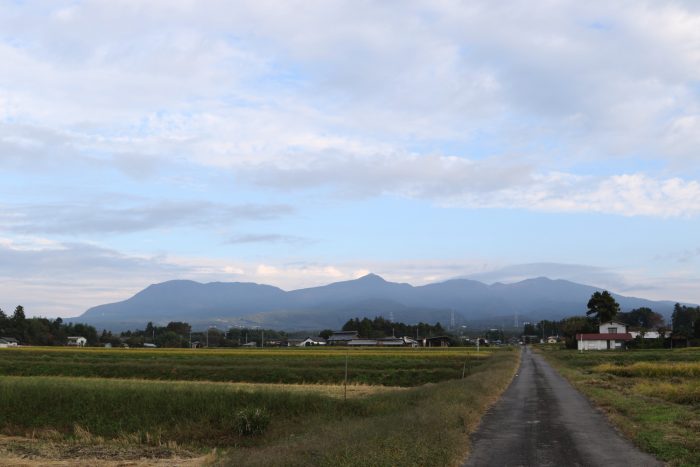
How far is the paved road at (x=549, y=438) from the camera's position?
13758 millimetres

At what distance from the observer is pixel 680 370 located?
45.5 meters

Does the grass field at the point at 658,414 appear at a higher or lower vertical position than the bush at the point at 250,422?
higher

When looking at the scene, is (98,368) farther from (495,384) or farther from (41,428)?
(495,384)

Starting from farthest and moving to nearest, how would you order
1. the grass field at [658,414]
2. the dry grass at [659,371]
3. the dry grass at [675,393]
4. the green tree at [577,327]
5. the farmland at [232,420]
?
1. the green tree at [577,327]
2. the dry grass at [659,371]
3. the dry grass at [675,393]
4. the grass field at [658,414]
5. the farmland at [232,420]

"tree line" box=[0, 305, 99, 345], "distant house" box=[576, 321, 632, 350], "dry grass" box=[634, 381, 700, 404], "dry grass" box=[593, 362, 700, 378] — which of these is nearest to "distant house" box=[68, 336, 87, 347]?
"tree line" box=[0, 305, 99, 345]

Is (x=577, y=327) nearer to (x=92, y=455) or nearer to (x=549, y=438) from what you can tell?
(x=549, y=438)

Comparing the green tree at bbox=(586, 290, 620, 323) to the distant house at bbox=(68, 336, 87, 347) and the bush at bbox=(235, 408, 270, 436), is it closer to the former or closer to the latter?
the distant house at bbox=(68, 336, 87, 347)

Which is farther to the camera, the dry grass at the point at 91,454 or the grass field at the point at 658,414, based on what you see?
the dry grass at the point at 91,454

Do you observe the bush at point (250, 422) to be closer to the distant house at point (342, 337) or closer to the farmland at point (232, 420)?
the farmland at point (232, 420)

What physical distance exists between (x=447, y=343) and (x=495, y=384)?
387 ft

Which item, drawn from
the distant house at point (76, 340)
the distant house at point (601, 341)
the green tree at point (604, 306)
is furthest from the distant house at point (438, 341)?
the distant house at point (76, 340)

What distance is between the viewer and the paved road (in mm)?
13758

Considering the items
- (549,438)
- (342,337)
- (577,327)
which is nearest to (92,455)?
(549,438)

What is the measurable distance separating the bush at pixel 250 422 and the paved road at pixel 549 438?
8.46 meters
